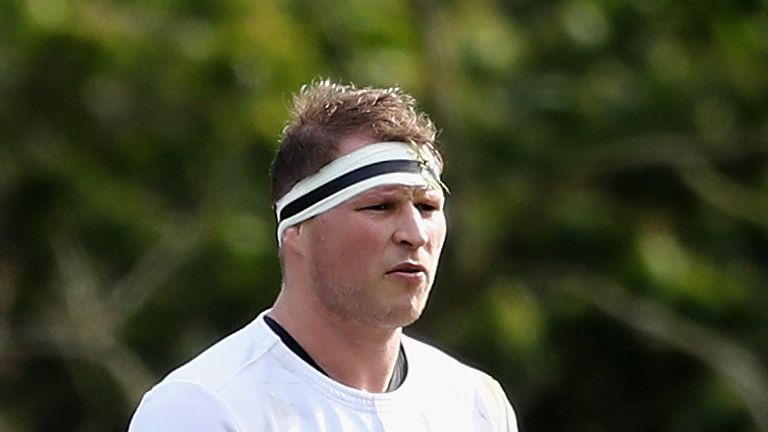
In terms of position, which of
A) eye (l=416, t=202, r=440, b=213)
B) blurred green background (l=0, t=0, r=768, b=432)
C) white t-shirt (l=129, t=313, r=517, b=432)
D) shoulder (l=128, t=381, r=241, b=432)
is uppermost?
blurred green background (l=0, t=0, r=768, b=432)

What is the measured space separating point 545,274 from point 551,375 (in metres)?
0.62

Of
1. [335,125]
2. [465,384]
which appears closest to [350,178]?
[335,125]

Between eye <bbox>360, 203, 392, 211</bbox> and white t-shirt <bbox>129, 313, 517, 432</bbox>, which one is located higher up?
eye <bbox>360, 203, 392, 211</bbox>

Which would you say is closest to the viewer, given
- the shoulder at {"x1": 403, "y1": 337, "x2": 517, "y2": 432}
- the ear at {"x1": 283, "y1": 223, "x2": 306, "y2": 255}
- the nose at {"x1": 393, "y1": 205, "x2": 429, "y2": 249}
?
the nose at {"x1": 393, "y1": 205, "x2": 429, "y2": 249}

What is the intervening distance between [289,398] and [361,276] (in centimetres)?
26

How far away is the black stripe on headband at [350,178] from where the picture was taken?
3.53 m

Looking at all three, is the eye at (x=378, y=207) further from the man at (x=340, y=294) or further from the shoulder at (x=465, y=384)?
the shoulder at (x=465, y=384)

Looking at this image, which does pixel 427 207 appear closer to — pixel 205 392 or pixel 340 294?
pixel 340 294

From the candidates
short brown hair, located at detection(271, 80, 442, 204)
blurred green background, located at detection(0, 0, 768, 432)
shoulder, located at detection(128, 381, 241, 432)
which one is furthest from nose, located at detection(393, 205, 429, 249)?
blurred green background, located at detection(0, 0, 768, 432)

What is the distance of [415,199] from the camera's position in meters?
3.55

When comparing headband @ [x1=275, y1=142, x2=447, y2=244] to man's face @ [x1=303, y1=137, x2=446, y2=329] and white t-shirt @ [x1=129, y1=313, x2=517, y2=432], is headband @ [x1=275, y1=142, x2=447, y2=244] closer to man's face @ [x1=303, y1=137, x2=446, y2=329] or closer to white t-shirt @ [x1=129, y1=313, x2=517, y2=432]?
man's face @ [x1=303, y1=137, x2=446, y2=329]

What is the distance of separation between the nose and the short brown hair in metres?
0.16

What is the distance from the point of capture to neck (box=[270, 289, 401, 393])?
353 cm

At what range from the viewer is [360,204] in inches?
139
